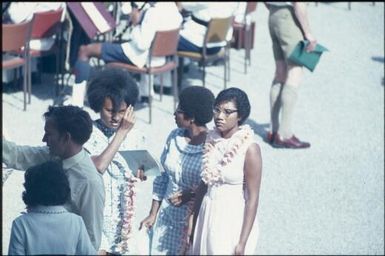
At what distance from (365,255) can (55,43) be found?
3.78 m

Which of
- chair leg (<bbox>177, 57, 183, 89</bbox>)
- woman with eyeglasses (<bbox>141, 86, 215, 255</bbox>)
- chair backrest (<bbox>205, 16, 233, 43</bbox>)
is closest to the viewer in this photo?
woman with eyeglasses (<bbox>141, 86, 215, 255</bbox>)

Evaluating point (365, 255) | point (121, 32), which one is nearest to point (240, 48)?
point (121, 32)

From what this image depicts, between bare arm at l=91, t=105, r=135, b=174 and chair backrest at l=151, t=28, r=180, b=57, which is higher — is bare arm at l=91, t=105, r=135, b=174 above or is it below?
above

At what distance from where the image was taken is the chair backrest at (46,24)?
25.1 ft

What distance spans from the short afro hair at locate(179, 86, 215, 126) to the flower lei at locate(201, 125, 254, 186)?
0.53 ft

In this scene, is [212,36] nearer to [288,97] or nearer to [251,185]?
[288,97]

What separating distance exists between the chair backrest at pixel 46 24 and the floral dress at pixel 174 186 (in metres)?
3.92

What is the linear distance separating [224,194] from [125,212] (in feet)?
1.62

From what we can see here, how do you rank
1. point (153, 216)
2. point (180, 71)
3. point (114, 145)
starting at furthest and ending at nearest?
point (180, 71) < point (153, 216) < point (114, 145)

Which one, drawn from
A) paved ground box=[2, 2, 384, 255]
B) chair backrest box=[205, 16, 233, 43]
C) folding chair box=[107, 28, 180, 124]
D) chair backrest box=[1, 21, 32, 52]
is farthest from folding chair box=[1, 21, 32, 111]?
chair backrest box=[205, 16, 233, 43]

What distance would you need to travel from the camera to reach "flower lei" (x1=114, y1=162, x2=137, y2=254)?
3.83 m

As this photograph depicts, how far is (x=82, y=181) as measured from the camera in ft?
10.6

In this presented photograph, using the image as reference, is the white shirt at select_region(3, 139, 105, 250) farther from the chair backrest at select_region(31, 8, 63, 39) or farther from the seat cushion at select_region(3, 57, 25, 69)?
the chair backrest at select_region(31, 8, 63, 39)

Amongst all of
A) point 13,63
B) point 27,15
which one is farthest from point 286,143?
point 27,15
